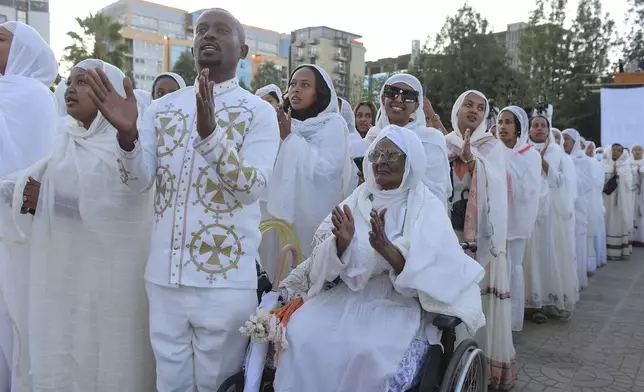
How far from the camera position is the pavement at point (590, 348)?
466 cm

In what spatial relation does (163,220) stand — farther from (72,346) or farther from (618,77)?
(618,77)

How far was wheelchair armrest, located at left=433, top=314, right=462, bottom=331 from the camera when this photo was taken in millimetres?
2881

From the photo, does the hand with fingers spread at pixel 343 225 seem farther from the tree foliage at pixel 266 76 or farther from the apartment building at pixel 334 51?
the apartment building at pixel 334 51

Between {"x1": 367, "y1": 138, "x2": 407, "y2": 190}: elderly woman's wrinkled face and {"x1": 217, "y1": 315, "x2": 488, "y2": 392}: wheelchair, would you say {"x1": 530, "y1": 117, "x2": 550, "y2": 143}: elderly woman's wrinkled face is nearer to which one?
{"x1": 367, "y1": 138, "x2": 407, "y2": 190}: elderly woman's wrinkled face

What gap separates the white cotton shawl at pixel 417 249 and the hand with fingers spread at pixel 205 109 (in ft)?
3.28

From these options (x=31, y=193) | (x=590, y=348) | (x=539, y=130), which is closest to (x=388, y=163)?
(x=31, y=193)

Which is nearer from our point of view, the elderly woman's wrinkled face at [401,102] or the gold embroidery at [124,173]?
the gold embroidery at [124,173]

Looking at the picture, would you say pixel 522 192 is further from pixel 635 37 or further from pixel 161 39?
pixel 161 39

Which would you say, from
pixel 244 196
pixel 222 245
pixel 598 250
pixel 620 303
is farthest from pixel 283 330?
pixel 598 250

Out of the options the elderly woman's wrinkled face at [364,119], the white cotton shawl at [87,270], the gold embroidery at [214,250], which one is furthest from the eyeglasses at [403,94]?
the elderly woman's wrinkled face at [364,119]

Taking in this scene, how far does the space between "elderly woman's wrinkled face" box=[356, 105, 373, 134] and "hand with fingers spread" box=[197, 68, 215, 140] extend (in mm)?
4625

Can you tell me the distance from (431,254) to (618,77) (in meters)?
21.7

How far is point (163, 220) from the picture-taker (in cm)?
251

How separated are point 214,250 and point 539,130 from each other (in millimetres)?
5445
